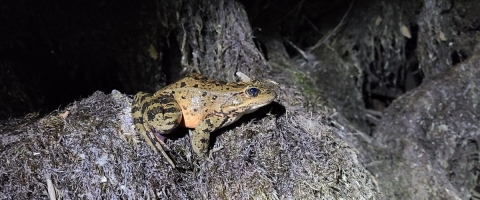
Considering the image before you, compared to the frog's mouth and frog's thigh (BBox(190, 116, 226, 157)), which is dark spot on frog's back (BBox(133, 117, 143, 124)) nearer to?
frog's thigh (BBox(190, 116, 226, 157))

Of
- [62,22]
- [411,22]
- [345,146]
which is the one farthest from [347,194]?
[62,22]

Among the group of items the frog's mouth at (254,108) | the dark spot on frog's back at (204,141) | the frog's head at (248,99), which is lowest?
the dark spot on frog's back at (204,141)

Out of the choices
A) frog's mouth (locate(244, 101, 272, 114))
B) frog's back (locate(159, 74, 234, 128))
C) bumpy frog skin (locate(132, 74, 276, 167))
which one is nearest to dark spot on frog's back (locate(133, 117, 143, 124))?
bumpy frog skin (locate(132, 74, 276, 167))

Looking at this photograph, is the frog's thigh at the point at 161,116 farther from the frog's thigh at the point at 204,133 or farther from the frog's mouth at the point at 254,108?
the frog's mouth at the point at 254,108

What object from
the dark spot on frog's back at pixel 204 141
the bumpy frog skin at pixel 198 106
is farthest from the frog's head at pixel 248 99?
the dark spot on frog's back at pixel 204 141

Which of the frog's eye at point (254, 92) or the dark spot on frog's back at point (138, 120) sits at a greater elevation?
the frog's eye at point (254, 92)

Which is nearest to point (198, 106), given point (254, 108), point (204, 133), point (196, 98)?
point (196, 98)

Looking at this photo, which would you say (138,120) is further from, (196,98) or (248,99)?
(248,99)

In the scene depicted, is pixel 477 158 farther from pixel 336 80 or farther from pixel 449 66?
pixel 336 80
